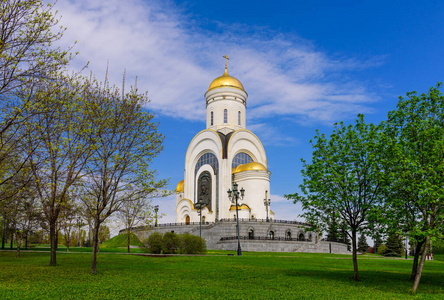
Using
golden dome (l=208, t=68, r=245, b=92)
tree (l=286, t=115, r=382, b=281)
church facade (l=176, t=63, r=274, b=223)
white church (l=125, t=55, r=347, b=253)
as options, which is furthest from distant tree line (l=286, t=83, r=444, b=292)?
golden dome (l=208, t=68, r=245, b=92)

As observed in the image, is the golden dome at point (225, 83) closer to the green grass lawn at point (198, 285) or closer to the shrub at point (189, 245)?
the shrub at point (189, 245)

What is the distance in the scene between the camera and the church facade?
167 ft

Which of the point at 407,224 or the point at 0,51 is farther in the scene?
the point at 407,224

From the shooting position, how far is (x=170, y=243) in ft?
96.0

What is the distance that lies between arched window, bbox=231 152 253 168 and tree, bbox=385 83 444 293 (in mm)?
41160

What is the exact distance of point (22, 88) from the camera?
12.9 meters

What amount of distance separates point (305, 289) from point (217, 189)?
40814 mm

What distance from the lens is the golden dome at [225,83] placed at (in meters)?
60.0

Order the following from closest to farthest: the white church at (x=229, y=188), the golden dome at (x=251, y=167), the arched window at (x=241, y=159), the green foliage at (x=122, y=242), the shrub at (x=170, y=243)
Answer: the shrub at (x=170, y=243) → the white church at (x=229, y=188) → the green foliage at (x=122, y=242) → the golden dome at (x=251, y=167) → the arched window at (x=241, y=159)

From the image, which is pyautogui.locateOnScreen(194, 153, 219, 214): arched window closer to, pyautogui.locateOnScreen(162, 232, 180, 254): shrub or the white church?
the white church

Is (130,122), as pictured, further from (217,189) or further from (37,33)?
(217,189)

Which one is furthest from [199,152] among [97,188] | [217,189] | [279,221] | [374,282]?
[374,282]

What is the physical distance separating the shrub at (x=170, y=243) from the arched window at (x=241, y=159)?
2653 cm

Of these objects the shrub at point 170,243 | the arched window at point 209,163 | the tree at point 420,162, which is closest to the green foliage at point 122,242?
the arched window at point 209,163
